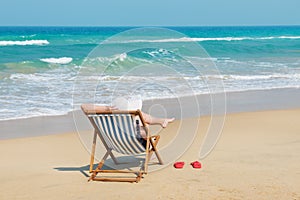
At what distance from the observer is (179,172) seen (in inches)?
231

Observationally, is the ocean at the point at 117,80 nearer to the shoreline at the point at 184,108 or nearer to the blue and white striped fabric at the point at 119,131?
the shoreline at the point at 184,108

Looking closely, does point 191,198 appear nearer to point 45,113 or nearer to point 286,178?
point 286,178

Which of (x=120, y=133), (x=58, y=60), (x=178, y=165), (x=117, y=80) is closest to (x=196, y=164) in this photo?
(x=178, y=165)

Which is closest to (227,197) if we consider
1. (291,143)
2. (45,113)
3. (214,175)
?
(214,175)

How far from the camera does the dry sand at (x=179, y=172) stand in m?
5.16

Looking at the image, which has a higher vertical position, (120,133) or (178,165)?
(120,133)

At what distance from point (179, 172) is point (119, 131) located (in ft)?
2.59

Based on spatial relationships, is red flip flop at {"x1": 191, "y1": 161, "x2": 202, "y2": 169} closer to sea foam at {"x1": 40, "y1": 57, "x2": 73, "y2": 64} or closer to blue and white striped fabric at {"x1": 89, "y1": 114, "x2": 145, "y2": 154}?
blue and white striped fabric at {"x1": 89, "y1": 114, "x2": 145, "y2": 154}

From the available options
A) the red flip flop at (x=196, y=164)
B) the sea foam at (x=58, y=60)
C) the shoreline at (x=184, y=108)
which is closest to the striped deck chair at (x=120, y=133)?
the red flip flop at (x=196, y=164)

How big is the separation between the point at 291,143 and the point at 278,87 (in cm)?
866

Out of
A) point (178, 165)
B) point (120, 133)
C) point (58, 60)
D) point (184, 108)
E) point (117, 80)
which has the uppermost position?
point (120, 133)

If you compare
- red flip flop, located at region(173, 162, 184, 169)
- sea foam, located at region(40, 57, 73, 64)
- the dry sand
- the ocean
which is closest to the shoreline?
the ocean

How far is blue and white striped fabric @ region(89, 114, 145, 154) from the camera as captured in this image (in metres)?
5.55

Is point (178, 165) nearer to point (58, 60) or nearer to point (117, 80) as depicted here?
point (117, 80)
